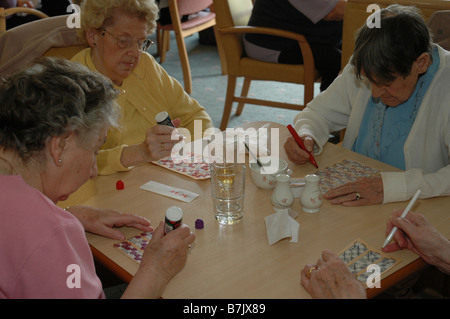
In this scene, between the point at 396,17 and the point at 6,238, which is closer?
the point at 6,238

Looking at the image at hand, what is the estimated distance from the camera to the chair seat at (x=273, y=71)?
11.4 ft

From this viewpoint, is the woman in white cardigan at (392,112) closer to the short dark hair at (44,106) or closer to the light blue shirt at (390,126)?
the light blue shirt at (390,126)

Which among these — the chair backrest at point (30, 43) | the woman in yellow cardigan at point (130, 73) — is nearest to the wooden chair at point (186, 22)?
the chair backrest at point (30, 43)

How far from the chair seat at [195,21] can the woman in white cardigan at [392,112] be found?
110 inches

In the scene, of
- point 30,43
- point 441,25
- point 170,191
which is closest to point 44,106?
point 170,191

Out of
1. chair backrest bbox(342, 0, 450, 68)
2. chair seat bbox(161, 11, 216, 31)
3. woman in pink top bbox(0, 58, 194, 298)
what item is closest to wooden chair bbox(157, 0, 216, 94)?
chair seat bbox(161, 11, 216, 31)

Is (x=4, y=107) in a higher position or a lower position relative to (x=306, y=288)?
higher

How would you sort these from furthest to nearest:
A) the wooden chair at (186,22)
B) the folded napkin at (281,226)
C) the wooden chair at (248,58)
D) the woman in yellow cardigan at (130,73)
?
the wooden chair at (186,22) → the wooden chair at (248,58) → the woman in yellow cardigan at (130,73) → the folded napkin at (281,226)

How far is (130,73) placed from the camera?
2.15m

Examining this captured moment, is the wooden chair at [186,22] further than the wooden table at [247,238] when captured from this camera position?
Yes
